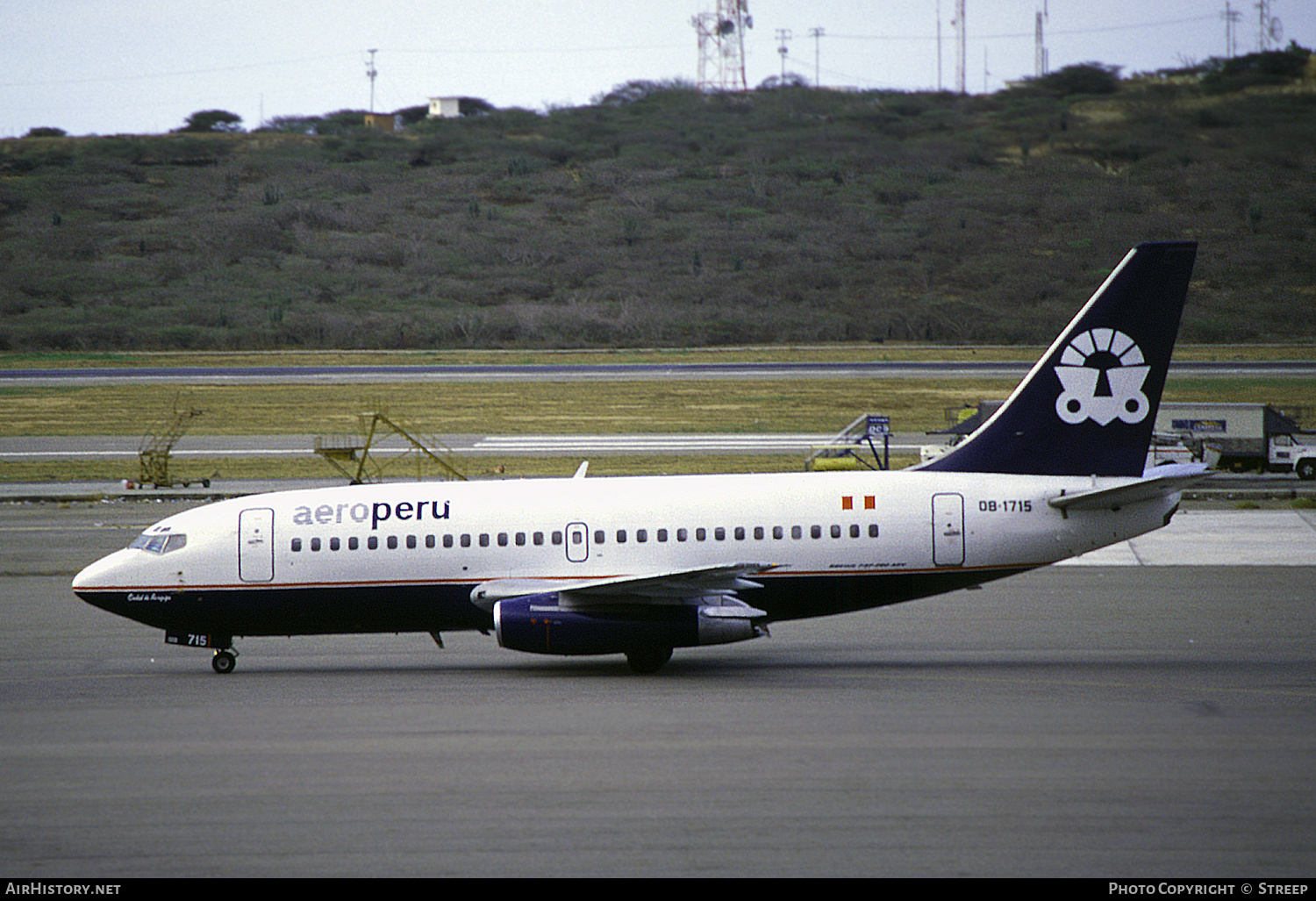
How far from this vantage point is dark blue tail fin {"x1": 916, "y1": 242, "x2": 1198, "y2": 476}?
21.5m

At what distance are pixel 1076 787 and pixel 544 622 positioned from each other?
9251 mm

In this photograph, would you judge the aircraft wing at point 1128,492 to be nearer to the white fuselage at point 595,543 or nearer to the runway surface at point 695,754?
the white fuselage at point 595,543

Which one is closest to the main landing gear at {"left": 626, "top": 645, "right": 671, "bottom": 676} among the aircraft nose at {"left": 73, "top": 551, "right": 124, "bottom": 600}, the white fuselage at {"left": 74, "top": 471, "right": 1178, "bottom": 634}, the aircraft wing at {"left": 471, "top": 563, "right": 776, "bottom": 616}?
the aircraft wing at {"left": 471, "top": 563, "right": 776, "bottom": 616}

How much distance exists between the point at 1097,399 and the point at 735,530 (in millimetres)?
7136

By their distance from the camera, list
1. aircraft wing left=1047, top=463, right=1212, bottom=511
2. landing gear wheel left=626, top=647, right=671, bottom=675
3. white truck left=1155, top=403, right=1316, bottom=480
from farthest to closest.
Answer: white truck left=1155, top=403, right=1316, bottom=480
landing gear wheel left=626, top=647, right=671, bottom=675
aircraft wing left=1047, top=463, right=1212, bottom=511

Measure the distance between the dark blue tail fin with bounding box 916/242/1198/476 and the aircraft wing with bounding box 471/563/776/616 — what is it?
5.11 m

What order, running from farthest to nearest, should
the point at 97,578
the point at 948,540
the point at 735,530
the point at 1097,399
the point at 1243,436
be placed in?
the point at 1243,436, the point at 97,578, the point at 1097,399, the point at 735,530, the point at 948,540

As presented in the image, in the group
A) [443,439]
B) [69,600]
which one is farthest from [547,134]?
[69,600]

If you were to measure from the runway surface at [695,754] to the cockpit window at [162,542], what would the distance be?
2.28 m

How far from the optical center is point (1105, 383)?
2169 centimetres

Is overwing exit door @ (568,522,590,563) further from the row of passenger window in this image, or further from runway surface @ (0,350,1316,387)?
runway surface @ (0,350,1316,387)

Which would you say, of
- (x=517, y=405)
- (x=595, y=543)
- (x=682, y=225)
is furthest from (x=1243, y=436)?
(x=682, y=225)

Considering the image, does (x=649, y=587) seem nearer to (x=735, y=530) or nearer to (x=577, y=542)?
(x=577, y=542)

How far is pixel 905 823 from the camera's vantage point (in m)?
12.7
